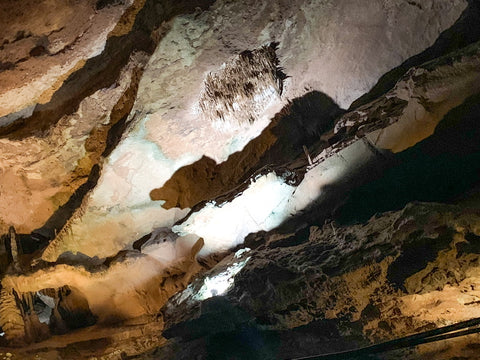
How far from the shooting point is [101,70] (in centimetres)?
486

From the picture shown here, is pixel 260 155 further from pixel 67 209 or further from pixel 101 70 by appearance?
pixel 67 209

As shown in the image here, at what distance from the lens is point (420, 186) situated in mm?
3998

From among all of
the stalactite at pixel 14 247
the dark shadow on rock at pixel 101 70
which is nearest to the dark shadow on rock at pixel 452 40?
the dark shadow on rock at pixel 101 70

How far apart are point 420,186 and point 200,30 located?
2767mm

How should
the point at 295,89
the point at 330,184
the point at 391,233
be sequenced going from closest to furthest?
the point at 391,233 → the point at 330,184 → the point at 295,89

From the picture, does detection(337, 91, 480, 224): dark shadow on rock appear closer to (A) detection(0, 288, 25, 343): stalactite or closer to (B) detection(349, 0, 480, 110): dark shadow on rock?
(B) detection(349, 0, 480, 110): dark shadow on rock

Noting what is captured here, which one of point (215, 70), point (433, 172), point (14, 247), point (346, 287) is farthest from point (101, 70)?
point (433, 172)

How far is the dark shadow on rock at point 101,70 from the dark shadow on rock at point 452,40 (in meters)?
2.23

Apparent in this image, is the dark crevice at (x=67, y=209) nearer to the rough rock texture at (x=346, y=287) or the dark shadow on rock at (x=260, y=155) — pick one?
the dark shadow on rock at (x=260, y=155)

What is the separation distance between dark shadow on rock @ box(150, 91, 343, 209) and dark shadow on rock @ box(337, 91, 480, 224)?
3.69ft

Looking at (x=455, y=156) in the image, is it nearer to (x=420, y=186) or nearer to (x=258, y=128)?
(x=420, y=186)

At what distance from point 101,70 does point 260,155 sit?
2.32 metres

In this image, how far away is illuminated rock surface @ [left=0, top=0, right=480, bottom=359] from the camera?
361cm

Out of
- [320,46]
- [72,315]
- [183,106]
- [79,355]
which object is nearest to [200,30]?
[183,106]
